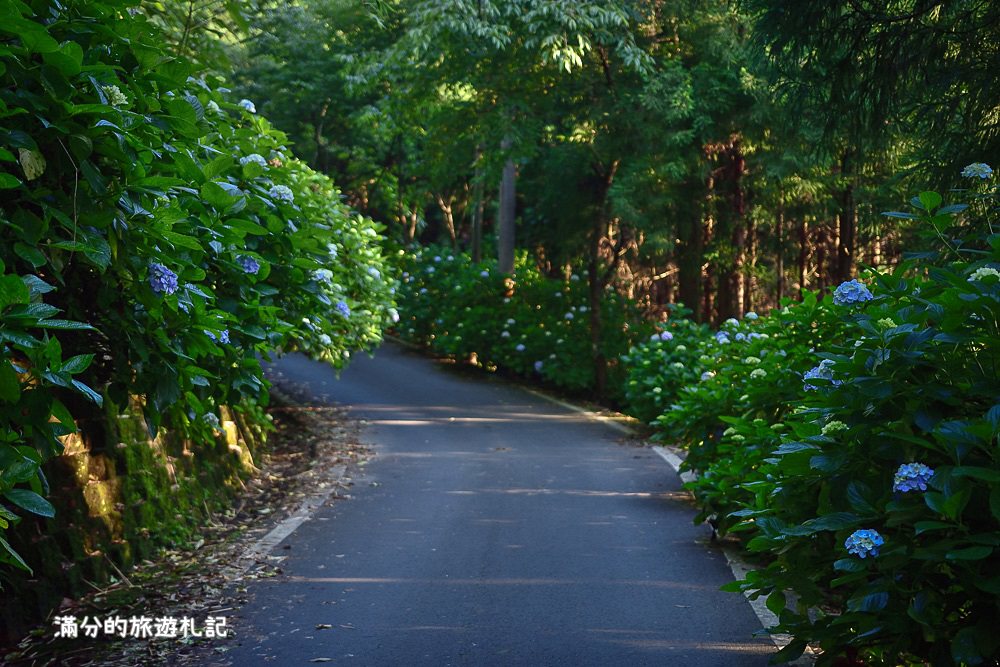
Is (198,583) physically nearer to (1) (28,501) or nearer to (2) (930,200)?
(1) (28,501)

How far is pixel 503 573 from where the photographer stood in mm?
6797

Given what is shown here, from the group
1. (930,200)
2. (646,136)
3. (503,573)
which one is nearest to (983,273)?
(930,200)

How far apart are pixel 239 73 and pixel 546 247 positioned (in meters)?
9.98

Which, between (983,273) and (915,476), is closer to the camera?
(915,476)

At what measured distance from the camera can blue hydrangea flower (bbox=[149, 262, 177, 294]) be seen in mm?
4145

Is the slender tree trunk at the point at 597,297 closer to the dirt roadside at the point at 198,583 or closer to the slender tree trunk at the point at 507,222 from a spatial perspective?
the slender tree trunk at the point at 507,222

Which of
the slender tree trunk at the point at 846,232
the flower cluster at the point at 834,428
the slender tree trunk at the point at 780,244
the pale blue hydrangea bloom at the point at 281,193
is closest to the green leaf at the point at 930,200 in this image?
the flower cluster at the point at 834,428

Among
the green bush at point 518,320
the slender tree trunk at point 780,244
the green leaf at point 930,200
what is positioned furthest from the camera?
the green bush at point 518,320

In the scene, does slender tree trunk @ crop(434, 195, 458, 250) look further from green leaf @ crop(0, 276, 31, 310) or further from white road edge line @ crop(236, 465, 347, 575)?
green leaf @ crop(0, 276, 31, 310)

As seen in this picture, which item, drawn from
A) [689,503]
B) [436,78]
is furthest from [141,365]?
[436,78]

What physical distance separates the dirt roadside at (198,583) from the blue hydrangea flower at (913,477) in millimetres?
3373

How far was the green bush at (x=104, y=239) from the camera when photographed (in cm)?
337

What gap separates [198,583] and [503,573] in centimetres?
195

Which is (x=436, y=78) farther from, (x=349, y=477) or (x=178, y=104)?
(x=178, y=104)
